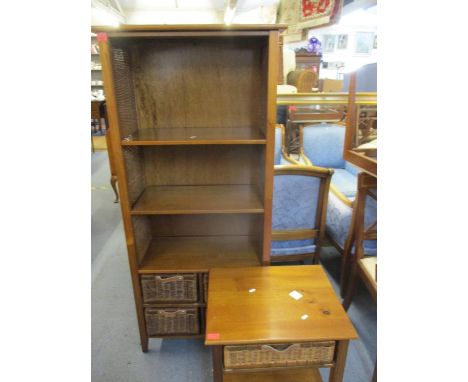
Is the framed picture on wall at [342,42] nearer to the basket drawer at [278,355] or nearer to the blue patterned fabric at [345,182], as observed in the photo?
the blue patterned fabric at [345,182]

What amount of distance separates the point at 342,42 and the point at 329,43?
33 cm

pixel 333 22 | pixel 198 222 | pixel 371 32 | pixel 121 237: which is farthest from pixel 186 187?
pixel 371 32

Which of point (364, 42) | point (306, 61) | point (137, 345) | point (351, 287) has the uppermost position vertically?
point (364, 42)

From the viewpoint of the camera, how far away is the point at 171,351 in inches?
65.7

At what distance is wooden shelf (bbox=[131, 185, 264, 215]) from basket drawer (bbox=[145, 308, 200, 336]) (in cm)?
54

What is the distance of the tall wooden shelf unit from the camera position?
1257 millimetres

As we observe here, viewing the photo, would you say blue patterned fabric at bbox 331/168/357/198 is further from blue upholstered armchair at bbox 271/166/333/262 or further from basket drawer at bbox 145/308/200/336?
basket drawer at bbox 145/308/200/336

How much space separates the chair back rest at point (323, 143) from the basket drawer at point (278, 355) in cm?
247

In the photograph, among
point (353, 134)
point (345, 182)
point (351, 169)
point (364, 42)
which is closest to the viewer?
point (353, 134)

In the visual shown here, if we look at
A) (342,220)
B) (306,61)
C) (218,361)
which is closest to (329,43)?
(306,61)

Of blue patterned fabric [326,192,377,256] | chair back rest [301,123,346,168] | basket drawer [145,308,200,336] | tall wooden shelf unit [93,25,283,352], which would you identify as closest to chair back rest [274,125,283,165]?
chair back rest [301,123,346,168]

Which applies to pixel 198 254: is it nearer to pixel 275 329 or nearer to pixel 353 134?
pixel 275 329

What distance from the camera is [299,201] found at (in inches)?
71.5

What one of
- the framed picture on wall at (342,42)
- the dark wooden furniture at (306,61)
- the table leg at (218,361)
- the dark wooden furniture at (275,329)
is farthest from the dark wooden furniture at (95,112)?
the framed picture on wall at (342,42)
